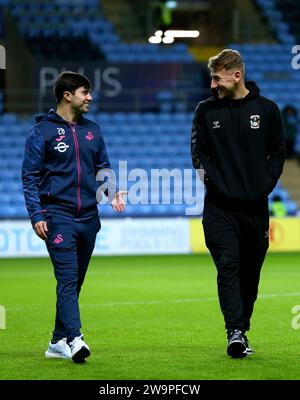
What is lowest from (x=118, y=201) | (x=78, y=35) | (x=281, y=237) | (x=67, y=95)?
(x=281, y=237)

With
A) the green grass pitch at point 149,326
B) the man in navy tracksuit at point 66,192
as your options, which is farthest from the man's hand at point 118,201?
the green grass pitch at point 149,326

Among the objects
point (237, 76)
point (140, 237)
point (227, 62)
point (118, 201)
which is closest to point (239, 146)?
point (237, 76)

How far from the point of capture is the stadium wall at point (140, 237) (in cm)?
2083

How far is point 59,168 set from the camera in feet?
25.6

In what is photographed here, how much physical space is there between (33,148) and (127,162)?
17.7 m

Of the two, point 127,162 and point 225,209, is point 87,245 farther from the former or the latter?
point 127,162

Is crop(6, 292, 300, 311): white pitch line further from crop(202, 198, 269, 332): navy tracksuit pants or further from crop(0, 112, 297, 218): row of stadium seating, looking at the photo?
crop(0, 112, 297, 218): row of stadium seating

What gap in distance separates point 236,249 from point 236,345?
72cm

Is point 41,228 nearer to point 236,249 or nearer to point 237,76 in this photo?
point 236,249

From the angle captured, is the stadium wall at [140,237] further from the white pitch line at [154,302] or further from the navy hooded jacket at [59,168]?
the navy hooded jacket at [59,168]

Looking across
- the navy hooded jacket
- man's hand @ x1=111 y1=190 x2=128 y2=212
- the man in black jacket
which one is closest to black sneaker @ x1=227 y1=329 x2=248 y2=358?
the man in black jacket

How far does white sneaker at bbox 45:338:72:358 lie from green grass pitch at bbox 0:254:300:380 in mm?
85

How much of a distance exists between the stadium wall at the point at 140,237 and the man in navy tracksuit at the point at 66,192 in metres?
12.7

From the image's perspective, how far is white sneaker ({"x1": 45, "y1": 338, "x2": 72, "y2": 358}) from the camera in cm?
792
